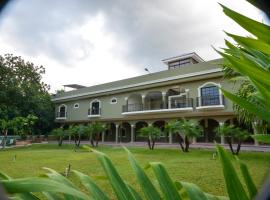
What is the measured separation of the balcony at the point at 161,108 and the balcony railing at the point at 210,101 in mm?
660

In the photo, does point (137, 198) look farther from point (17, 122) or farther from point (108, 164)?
point (17, 122)

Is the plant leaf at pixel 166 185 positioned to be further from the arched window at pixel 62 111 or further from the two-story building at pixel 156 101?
the arched window at pixel 62 111

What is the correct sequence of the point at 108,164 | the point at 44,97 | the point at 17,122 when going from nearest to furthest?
the point at 108,164
the point at 17,122
the point at 44,97

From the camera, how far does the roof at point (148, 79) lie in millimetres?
16516

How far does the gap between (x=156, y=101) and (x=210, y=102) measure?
536 cm

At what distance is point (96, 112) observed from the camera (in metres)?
23.4

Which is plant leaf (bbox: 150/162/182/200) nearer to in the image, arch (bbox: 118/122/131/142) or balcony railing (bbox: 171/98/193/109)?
balcony railing (bbox: 171/98/193/109)

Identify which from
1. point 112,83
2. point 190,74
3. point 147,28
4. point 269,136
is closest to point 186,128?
point 190,74

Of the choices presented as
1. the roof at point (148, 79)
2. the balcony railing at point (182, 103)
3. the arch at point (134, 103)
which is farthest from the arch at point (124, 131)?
the balcony railing at point (182, 103)

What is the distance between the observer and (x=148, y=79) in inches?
780

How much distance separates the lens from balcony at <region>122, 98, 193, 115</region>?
17516mm

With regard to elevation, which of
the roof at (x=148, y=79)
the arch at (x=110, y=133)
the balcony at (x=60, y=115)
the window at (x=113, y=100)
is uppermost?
the roof at (x=148, y=79)

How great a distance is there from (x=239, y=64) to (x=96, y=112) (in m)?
23.3

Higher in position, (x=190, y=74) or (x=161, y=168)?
(x=190, y=74)
